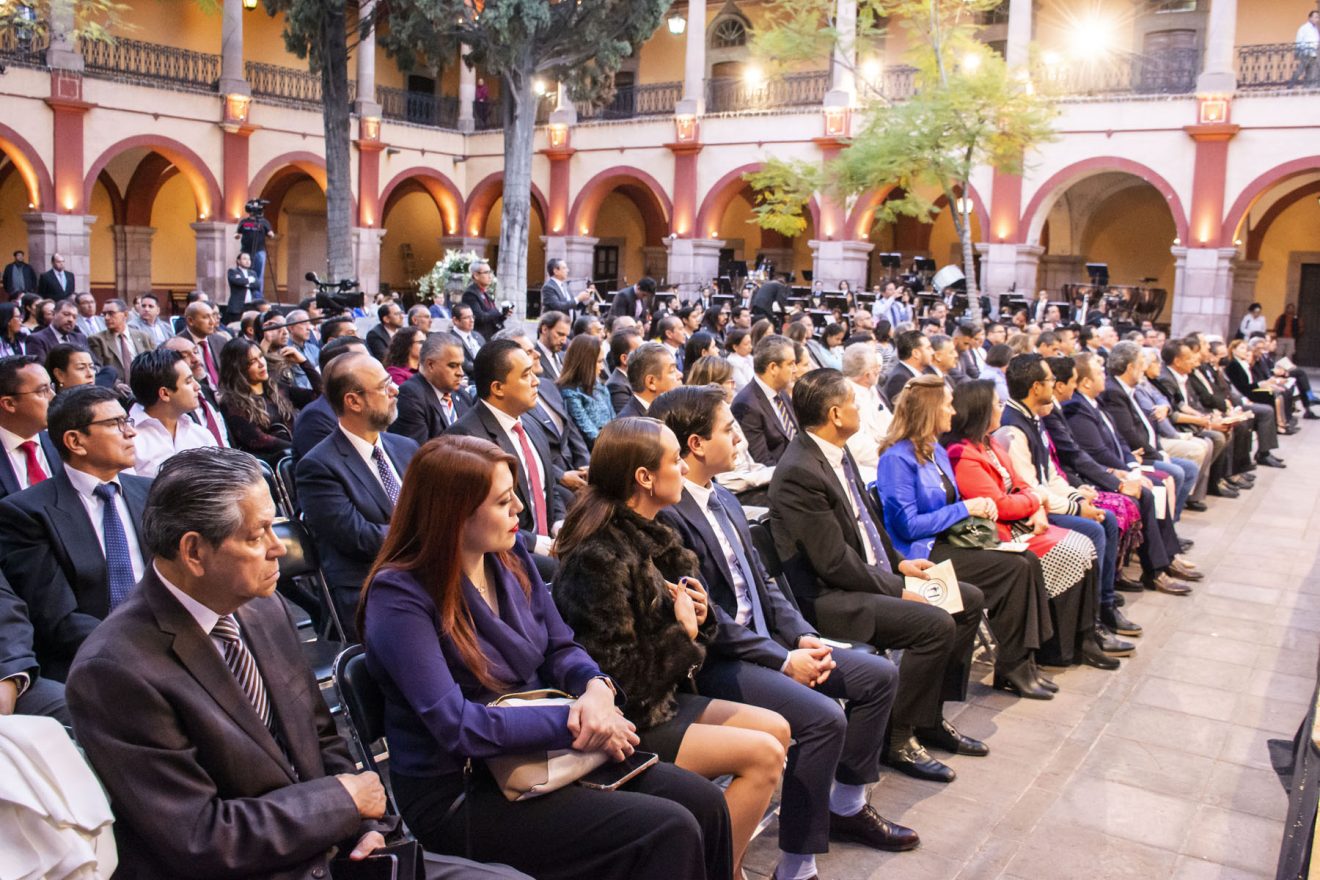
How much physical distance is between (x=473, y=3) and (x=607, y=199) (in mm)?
13033

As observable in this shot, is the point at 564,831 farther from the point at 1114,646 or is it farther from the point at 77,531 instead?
the point at 1114,646

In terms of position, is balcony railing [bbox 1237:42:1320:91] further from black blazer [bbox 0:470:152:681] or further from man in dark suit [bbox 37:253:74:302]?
black blazer [bbox 0:470:152:681]

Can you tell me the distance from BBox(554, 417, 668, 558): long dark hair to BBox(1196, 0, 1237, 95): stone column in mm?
19359

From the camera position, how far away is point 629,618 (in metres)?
3.07

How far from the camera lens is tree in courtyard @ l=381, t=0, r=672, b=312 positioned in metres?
17.5

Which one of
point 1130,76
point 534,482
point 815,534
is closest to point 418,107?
point 1130,76

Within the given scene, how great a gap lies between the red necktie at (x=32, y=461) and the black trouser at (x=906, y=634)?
281 centimetres

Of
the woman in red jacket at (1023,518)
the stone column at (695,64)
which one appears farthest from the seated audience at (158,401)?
the stone column at (695,64)

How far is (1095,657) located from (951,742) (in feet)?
4.85

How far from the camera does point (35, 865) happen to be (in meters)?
1.92

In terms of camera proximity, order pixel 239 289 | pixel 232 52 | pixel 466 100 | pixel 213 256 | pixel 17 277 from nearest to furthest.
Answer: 1. pixel 239 289
2. pixel 17 277
3. pixel 232 52
4. pixel 213 256
5. pixel 466 100

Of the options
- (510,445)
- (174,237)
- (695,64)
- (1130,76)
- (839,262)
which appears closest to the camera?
(510,445)

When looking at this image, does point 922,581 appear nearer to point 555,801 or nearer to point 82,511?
point 555,801

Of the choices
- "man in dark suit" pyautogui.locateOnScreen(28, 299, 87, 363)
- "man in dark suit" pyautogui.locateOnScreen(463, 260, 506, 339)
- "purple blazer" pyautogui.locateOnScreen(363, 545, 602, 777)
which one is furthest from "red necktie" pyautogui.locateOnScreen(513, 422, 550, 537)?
"man in dark suit" pyautogui.locateOnScreen(463, 260, 506, 339)
